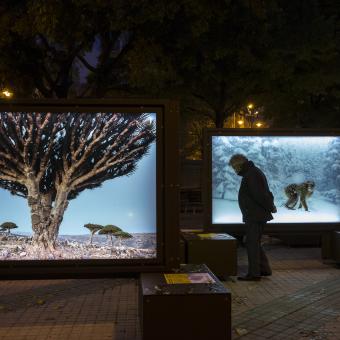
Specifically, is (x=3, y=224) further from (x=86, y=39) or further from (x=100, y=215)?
(x=86, y=39)

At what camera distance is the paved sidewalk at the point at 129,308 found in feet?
18.5

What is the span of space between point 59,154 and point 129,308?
227cm

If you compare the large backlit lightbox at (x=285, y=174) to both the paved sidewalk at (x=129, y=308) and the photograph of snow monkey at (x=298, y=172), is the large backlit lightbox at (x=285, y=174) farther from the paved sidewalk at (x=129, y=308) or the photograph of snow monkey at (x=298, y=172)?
the paved sidewalk at (x=129, y=308)

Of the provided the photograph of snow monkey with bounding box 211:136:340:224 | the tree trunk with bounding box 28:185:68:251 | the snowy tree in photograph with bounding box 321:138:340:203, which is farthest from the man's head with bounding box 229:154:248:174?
the tree trunk with bounding box 28:185:68:251

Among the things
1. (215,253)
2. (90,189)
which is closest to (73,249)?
(90,189)

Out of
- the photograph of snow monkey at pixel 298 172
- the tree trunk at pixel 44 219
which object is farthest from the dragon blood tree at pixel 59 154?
the photograph of snow monkey at pixel 298 172

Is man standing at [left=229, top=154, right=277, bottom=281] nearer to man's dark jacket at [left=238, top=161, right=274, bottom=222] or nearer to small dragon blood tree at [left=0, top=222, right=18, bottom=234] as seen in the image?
man's dark jacket at [left=238, top=161, right=274, bottom=222]

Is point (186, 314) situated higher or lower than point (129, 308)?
higher

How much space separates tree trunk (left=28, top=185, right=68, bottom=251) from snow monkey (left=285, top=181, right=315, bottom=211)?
5.39 m

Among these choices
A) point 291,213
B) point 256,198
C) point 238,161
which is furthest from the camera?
point 291,213

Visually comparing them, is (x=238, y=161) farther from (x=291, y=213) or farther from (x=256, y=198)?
(x=291, y=213)

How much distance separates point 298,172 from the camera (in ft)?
32.4

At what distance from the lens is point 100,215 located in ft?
17.4

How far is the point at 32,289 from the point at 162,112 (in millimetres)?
3707
